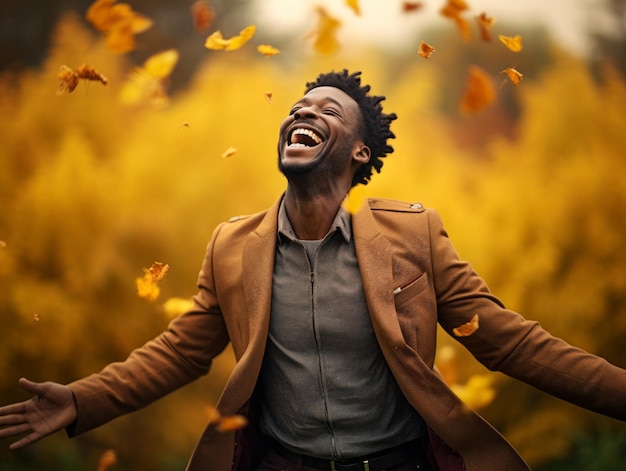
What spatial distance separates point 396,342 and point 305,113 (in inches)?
34.0

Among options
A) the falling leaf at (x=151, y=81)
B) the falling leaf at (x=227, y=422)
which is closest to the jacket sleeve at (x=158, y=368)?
the falling leaf at (x=227, y=422)

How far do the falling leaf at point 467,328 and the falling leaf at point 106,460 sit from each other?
2.70 m

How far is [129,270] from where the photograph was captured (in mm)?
4969

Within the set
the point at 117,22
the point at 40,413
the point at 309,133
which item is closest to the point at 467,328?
the point at 309,133

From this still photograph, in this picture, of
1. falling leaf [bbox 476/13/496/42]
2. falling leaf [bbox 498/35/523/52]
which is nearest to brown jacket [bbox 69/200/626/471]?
falling leaf [bbox 476/13/496/42]

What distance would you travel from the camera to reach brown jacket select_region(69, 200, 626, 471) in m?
2.51

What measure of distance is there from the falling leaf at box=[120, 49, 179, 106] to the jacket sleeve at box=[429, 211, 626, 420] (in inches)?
115

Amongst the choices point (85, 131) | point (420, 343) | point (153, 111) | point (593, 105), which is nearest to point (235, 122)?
point (153, 111)

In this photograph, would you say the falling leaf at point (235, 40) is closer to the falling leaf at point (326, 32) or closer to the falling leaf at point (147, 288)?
the falling leaf at point (326, 32)

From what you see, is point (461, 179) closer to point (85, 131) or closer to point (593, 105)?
point (593, 105)

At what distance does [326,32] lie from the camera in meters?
4.48

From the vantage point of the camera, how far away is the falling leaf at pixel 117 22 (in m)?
4.33

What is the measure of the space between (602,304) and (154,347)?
333 cm

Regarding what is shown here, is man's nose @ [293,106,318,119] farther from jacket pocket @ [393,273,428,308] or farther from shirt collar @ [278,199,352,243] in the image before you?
jacket pocket @ [393,273,428,308]
